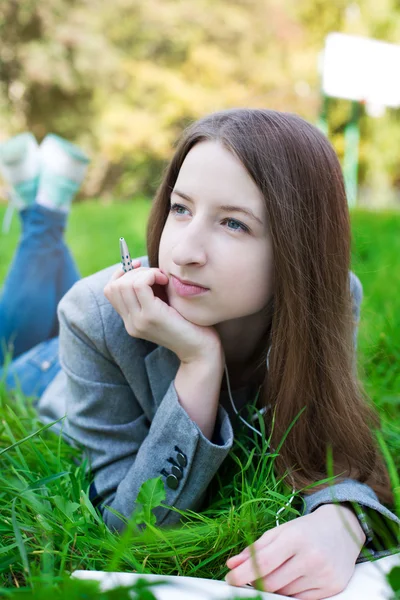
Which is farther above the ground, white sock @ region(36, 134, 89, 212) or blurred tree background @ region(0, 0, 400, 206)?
blurred tree background @ region(0, 0, 400, 206)

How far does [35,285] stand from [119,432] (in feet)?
3.84

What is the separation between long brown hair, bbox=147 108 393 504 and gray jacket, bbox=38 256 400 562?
0.13 meters

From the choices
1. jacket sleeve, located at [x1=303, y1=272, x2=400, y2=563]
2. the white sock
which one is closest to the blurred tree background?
the white sock

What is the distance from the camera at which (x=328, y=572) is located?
46.8 inches

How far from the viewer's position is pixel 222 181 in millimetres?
1364

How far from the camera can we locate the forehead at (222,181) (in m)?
1.36

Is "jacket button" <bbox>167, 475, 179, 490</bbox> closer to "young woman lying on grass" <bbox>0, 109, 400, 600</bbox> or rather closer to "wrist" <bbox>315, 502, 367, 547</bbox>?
"young woman lying on grass" <bbox>0, 109, 400, 600</bbox>

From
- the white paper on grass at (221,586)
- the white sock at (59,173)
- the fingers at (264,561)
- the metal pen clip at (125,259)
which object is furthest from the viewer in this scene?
the white sock at (59,173)

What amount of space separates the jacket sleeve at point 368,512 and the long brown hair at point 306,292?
2.9 inches

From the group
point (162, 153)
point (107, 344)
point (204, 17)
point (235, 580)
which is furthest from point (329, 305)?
point (204, 17)

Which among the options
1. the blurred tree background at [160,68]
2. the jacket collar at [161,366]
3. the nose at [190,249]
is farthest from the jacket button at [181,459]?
the blurred tree background at [160,68]

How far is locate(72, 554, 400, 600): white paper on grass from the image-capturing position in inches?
41.0

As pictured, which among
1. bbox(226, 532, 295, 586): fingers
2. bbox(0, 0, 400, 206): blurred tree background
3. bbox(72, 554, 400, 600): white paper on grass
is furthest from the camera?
bbox(0, 0, 400, 206): blurred tree background

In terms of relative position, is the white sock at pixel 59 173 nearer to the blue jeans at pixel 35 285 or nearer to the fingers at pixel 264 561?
the blue jeans at pixel 35 285
